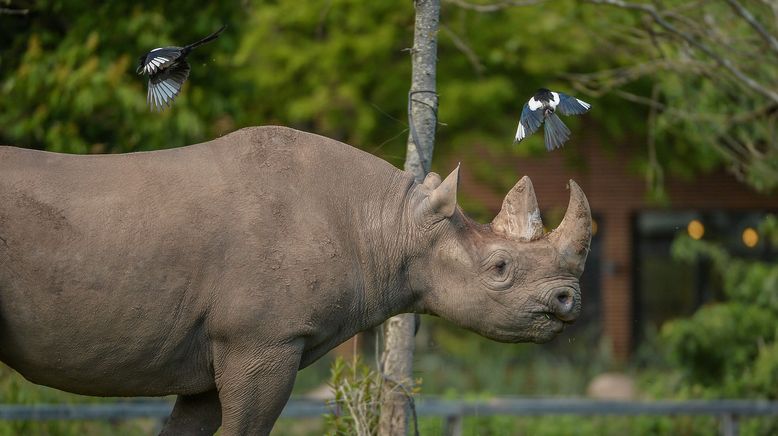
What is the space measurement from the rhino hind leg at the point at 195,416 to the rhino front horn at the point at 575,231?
166 cm

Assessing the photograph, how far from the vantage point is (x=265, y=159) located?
5027 mm

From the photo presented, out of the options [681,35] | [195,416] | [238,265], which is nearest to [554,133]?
[238,265]

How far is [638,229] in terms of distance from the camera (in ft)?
74.0

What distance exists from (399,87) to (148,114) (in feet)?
18.2

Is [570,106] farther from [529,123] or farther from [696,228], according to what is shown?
[696,228]

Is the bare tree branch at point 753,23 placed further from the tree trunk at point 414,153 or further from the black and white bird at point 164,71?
the black and white bird at point 164,71

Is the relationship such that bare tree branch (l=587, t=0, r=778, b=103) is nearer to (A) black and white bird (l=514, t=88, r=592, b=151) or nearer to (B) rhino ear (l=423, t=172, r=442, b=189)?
(A) black and white bird (l=514, t=88, r=592, b=151)

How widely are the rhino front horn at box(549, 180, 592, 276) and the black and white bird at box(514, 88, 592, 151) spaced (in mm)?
346

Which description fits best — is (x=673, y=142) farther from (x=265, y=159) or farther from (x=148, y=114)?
(x=265, y=159)

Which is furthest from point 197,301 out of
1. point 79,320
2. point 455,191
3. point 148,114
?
point 148,114

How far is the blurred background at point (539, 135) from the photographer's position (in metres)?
10.3

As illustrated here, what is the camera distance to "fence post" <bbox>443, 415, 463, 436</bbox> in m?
9.19

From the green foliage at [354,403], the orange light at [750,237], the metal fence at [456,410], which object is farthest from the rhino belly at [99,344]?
the orange light at [750,237]

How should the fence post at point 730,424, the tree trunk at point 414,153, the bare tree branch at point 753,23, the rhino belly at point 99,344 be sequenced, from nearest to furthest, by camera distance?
the rhino belly at point 99,344, the tree trunk at point 414,153, the bare tree branch at point 753,23, the fence post at point 730,424
